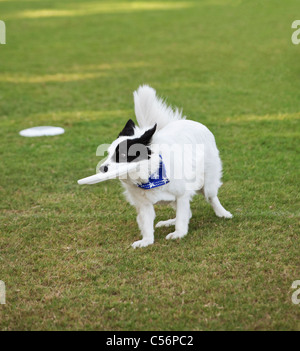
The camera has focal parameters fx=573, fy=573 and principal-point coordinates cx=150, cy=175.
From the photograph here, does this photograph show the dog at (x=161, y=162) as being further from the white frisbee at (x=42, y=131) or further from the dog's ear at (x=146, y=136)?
the white frisbee at (x=42, y=131)

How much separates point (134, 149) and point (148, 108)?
0.58 m

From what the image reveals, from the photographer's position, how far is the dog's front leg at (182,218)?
180 inches

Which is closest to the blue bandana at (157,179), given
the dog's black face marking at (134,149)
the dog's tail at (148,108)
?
the dog's black face marking at (134,149)

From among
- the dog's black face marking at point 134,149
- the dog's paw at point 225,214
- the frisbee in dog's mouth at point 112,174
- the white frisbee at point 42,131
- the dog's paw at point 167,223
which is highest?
the dog's black face marking at point 134,149

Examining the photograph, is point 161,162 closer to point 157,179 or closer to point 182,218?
point 157,179

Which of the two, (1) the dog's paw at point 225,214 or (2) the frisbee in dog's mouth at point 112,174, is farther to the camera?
(1) the dog's paw at point 225,214

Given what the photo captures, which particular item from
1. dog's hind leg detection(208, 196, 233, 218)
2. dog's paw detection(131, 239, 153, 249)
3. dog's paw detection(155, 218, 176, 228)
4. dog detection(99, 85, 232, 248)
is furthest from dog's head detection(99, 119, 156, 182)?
dog's hind leg detection(208, 196, 233, 218)

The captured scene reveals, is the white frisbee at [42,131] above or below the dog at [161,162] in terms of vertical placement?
below

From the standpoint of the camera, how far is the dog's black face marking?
4121 mm

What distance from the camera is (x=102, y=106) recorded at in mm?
9242

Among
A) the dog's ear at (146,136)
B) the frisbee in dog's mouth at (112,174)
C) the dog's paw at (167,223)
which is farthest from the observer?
the dog's paw at (167,223)
